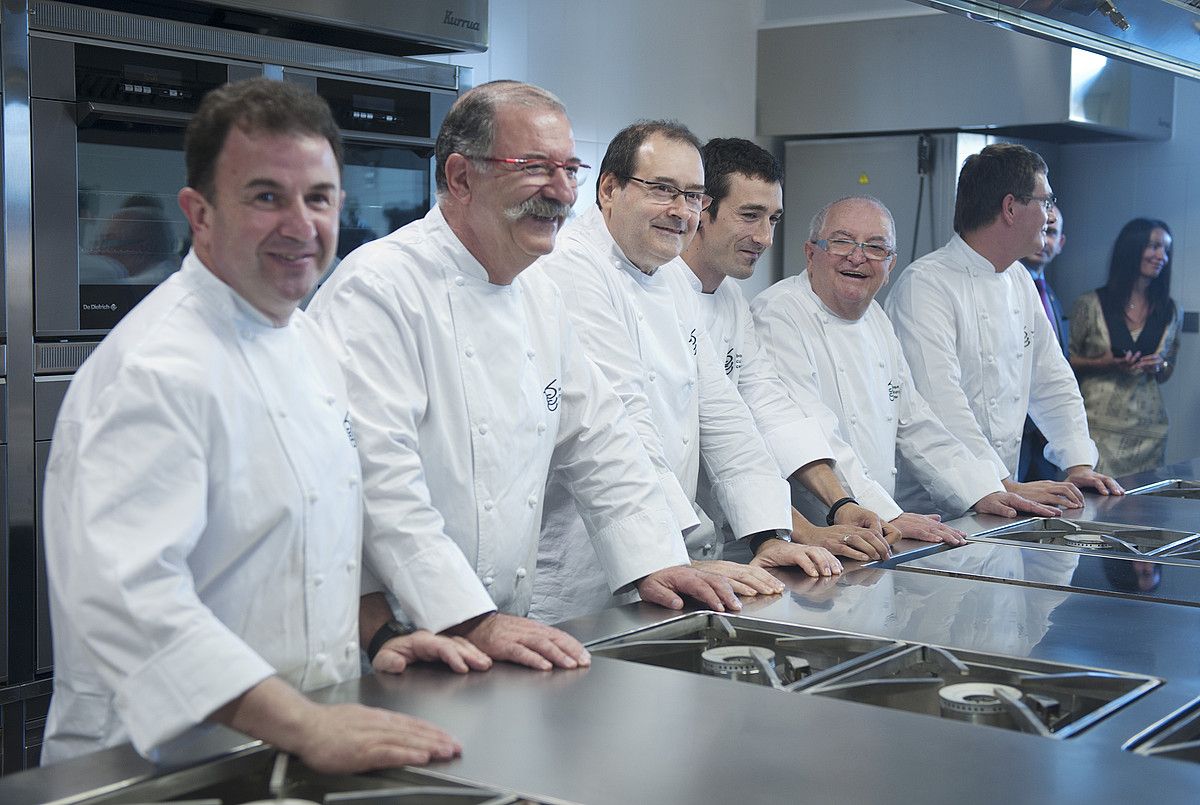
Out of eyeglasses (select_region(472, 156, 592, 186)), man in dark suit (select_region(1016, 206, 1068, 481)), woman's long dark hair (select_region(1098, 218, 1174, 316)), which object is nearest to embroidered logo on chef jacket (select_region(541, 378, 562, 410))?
eyeglasses (select_region(472, 156, 592, 186))

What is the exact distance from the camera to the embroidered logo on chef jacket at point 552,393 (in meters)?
1.83

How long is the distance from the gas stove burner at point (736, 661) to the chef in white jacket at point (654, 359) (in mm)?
491

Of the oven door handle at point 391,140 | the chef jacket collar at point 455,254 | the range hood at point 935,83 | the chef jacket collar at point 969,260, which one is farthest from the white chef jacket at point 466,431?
the range hood at point 935,83

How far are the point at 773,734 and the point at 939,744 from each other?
0.14 m

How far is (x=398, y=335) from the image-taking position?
5.45 feet

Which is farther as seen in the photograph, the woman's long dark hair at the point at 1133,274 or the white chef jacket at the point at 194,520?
the woman's long dark hair at the point at 1133,274

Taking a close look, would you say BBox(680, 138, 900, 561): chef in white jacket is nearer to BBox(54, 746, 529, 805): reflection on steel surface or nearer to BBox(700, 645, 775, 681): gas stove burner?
BBox(700, 645, 775, 681): gas stove burner

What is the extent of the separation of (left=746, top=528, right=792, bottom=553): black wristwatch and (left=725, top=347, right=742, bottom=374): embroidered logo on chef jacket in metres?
0.47

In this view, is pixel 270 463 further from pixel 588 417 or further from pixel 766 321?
pixel 766 321

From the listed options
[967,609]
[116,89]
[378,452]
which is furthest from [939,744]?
[116,89]

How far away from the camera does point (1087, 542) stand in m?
2.26

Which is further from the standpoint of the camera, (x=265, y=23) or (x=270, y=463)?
(x=265, y=23)

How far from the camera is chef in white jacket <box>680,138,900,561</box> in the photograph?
2500mm

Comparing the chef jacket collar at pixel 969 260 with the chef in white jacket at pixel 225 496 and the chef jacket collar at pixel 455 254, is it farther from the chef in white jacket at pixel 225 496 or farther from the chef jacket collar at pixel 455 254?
the chef in white jacket at pixel 225 496
